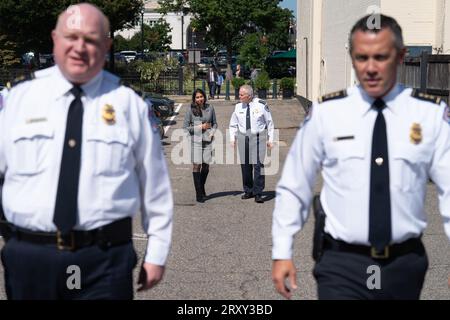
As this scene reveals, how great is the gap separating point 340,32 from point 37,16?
2777cm

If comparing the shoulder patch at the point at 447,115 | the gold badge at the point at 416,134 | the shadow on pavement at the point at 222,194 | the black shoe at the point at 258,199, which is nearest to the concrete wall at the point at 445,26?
the shadow on pavement at the point at 222,194

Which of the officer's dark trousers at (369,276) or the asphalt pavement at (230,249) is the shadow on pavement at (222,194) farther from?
the officer's dark trousers at (369,276)

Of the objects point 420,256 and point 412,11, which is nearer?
point 420,256

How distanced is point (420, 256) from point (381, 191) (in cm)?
39

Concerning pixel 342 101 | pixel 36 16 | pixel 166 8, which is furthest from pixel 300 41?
pixel 342 101

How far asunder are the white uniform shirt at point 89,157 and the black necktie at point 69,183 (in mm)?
28

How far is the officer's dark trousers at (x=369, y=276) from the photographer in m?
3.38

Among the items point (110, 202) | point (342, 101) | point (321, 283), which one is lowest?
point (321, 283)

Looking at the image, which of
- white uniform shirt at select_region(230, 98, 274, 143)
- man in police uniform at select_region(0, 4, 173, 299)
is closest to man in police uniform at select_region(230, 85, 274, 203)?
white uniform shirt at select_region(230, 98, 274, 143)

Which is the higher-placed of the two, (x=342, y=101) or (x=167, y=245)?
(x=342, y=101)

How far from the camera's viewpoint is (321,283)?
11.5 ft

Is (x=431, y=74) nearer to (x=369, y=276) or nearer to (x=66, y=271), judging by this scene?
(x=369, y=276)

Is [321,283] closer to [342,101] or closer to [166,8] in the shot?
[342,101]

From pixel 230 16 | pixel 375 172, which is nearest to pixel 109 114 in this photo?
pixel 375 172
